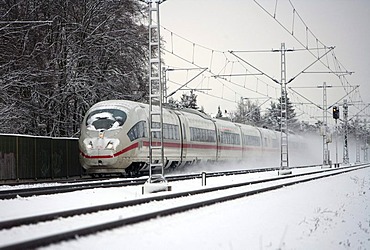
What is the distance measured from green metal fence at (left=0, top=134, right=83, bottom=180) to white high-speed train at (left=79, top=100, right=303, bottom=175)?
1.84m

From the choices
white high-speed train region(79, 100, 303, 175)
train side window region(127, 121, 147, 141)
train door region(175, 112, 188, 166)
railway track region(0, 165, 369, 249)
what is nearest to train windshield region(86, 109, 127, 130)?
white high-speed train region(79, 100, 303, 175)

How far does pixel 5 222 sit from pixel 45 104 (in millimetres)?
25875

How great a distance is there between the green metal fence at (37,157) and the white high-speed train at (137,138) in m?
1.84

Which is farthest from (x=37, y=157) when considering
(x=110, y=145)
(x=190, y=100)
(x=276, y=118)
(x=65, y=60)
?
(x=276, y=118)

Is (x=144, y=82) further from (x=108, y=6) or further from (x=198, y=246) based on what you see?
(x=198, y=246)

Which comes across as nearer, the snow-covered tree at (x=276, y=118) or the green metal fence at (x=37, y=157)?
the green metal fence at (x=37, y=157)

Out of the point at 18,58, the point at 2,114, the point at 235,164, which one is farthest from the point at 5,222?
the point at 235,164

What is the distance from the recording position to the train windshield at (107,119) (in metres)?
28.2

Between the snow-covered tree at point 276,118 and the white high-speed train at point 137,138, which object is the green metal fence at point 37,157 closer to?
the white high-speed train at point 137,138

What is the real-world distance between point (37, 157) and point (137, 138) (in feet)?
15.7

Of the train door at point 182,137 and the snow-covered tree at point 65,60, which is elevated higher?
the snow-covered tree at point 65,60

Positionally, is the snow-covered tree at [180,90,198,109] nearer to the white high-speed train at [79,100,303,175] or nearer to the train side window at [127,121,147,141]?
the white high-speed train at [79,100,303,175]

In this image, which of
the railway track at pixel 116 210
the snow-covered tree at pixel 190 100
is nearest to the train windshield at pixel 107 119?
the railway track at pixel 116 210

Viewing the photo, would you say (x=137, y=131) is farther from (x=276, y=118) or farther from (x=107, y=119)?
(x=276, y=118)
